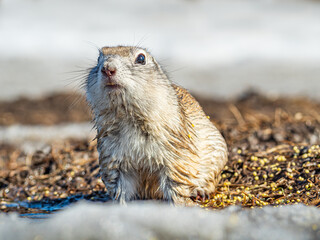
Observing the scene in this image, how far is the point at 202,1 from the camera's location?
524 inches

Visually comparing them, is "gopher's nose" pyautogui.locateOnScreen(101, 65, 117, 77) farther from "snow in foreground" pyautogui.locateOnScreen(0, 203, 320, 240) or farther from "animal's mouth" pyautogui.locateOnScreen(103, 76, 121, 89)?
"snow in foreground" pyautogui.locateOnScreen(0, 203, 320, 240)

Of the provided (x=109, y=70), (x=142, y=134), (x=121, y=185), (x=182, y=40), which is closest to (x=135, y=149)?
(x=142, y=134)

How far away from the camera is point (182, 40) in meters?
12.5

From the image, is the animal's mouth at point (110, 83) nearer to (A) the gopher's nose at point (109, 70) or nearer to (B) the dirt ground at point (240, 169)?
(A) the gopher's nose at point (109, 70)

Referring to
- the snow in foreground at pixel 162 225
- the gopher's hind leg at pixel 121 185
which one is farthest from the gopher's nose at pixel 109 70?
the snow in foreground at pixel 162 225

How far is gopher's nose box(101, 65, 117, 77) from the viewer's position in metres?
3.61

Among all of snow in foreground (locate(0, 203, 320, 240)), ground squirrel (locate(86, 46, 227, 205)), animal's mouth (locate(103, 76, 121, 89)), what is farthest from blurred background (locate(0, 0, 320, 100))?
snow in foreground (locate(0, 203, 320, 240))

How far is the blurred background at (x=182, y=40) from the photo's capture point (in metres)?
11.9

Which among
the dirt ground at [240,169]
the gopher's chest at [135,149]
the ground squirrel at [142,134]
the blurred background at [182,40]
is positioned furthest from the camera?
the blurred background at [182,40]

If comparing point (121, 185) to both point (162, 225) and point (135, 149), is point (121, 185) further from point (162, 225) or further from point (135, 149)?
point (162, 225)

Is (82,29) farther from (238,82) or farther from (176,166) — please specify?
(176,166)

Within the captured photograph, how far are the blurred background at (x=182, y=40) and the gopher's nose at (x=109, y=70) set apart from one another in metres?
7.72

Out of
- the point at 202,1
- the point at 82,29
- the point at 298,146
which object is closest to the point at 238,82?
the point at 202,1

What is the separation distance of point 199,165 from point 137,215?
4.85ft
